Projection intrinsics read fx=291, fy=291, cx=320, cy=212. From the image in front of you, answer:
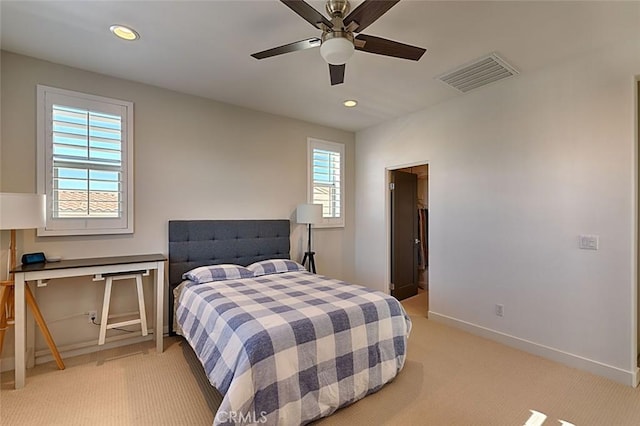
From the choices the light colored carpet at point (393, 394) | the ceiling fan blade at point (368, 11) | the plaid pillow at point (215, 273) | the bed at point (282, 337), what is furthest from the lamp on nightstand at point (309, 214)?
the ceiling fan blade at point (368, 11)

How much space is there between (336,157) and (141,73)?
2.85 meters

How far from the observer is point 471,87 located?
3229mm

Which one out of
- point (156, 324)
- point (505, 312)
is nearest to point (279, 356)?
point (156, 324)

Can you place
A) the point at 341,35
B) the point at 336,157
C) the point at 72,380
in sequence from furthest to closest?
1. the point at 336,157
2. the point at 72,380
3. the point at 341,35

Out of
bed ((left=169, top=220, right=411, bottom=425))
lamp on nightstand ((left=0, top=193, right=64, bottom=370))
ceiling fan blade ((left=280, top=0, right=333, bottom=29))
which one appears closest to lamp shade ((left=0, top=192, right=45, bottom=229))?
lamp on nightstand ((left=0, top=193, right=64, bottom=370))

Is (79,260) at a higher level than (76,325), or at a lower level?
higher

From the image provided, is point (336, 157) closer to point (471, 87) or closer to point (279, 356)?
point (471, 87)

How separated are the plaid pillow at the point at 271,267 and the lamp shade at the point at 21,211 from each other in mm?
1914

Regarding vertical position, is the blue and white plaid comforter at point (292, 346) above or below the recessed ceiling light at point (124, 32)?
below

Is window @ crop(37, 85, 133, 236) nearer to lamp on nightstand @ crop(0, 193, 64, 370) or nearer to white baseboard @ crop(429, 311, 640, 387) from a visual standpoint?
lamp on nightstand @ crop(0, 193, 64, 370)

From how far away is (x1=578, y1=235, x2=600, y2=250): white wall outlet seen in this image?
2533mm

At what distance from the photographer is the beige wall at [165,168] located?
2619 millimetres

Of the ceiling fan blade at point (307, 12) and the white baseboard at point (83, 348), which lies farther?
the white baseboard at point (83, 348)

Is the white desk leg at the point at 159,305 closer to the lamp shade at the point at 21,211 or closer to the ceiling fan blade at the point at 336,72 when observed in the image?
the lamp shade at the point at 21,211
